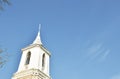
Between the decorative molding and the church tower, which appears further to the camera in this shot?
the church tower

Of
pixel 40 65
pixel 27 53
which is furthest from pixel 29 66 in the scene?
pixel 27 53

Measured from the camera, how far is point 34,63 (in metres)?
33.7

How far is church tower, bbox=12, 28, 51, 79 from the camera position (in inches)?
1275

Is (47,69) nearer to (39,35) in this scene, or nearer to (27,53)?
(27,53)

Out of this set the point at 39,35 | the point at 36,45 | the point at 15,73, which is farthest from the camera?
the point at 39,35

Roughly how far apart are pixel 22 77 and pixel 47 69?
177 inches

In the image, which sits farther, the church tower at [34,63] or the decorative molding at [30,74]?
the church tower at [34,63]

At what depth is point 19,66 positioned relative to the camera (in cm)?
3578

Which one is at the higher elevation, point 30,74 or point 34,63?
point 34,63

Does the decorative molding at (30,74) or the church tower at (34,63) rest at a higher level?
the church tower at (34,63)

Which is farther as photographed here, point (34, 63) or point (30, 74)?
point (34, 63)

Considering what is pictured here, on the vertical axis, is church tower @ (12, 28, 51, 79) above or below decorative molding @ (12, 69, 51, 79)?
above

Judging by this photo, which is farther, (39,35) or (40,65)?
(39,35)

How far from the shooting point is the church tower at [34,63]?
3238 cm
